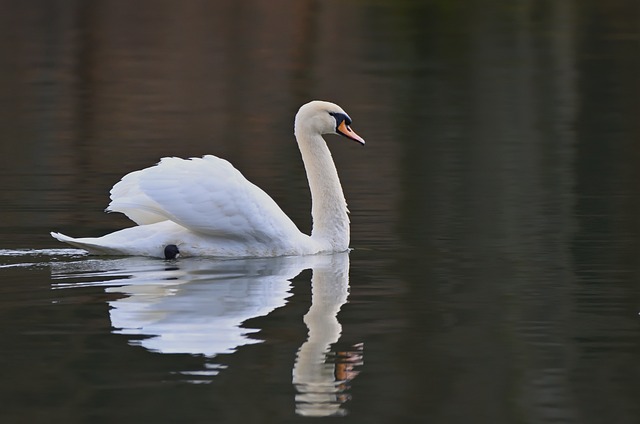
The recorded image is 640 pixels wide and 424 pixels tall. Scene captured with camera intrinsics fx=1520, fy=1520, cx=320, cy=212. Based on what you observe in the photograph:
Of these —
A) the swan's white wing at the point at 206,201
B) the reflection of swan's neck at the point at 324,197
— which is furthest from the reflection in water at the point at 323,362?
the reflection of swan's neck at the point at 324,197

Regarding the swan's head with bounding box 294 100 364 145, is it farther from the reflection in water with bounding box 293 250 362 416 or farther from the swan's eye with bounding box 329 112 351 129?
the reflection in water with bounding box 293 250 362 416

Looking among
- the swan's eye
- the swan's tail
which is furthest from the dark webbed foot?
the swan's eye

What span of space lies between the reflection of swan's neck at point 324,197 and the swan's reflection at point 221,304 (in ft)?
0.69

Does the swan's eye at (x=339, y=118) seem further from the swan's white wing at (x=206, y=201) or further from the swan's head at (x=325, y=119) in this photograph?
the swan's white wing at (x=206, y=201)

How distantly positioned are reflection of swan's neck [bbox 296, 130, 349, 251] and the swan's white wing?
638 millimetres

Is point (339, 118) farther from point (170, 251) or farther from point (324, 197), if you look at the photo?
point (170, 251)

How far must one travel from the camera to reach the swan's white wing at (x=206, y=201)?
1041cm

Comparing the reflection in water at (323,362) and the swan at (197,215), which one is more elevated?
the swan at (197,215)

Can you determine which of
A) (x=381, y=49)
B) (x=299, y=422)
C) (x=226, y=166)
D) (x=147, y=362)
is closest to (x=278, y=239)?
(x=226, y=166)

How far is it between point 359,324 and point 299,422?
2.09 meters

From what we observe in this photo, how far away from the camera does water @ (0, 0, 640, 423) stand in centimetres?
706

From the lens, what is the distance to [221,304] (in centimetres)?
902

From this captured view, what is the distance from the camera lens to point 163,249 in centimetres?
1062

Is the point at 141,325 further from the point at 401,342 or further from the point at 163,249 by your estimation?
the point at 163,249
